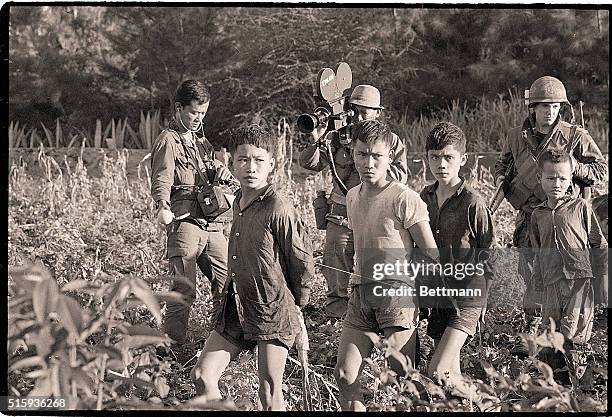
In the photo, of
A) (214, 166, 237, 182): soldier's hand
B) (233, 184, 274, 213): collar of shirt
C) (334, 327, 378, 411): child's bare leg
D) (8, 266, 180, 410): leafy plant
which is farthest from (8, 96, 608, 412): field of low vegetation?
(214, 166, 237, 182): soldier's hand

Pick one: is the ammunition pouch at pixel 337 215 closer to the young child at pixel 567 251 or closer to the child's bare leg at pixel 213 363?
the young child at pixel 567 251

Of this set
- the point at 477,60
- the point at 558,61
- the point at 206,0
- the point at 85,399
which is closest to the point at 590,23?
the point at 558,61

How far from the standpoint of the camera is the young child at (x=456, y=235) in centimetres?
388

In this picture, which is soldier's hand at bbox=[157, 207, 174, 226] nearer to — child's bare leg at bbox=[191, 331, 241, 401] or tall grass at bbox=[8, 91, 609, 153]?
child's bare leg at bbox=[191, 331, 241, 401]

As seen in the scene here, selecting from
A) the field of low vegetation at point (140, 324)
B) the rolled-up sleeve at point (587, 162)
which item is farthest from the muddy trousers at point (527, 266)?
the rolled-up sleeve at point (587, 162)

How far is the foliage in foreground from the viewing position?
2.60m

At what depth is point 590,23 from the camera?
4910mm

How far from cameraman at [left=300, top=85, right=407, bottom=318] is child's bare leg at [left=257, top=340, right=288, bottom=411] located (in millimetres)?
1173

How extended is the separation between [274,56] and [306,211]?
112 centimetres

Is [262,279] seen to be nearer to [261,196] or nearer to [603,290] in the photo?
[261,196]

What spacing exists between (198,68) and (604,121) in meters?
2.70

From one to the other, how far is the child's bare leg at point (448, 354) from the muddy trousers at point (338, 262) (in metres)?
1.21

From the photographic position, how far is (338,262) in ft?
16.6

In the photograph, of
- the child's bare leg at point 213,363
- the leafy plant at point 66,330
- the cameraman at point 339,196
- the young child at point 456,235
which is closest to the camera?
the leafy plant at point 66,330
